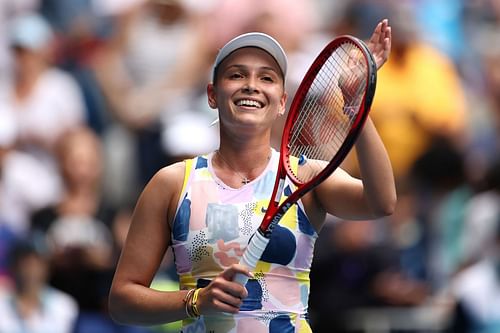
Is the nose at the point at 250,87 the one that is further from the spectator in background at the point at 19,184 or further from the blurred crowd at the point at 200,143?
the spectator in background at the point at 19,184

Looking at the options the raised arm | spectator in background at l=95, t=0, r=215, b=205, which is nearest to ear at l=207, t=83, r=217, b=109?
the raised arm

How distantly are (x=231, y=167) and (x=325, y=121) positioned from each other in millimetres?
409

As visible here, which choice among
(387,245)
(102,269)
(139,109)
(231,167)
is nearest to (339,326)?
(387,245)

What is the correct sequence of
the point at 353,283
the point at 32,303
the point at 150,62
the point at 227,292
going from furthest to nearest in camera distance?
the point at 150,62 → the point at 353,283 → the point at 32,303 → the point at 227,292

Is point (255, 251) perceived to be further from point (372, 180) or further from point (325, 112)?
point (325, 112)

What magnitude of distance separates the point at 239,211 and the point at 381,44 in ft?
2.62

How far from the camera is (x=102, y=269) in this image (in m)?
9.06

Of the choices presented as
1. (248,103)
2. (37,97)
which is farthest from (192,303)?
(37,97)

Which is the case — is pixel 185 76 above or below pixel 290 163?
above

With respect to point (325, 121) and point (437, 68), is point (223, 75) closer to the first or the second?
point (325, 121)

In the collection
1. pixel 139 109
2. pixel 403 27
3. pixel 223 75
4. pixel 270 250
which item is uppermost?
pixel 403 27

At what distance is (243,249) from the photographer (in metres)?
5.00

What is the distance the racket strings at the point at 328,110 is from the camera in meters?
4.90

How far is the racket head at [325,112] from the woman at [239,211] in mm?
83
